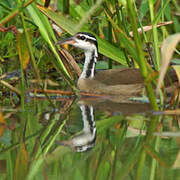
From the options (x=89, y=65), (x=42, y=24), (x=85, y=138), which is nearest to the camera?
(x=85, y=138)

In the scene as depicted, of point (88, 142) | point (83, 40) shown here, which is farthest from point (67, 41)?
point (88, 142)

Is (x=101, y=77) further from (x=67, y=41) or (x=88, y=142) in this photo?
(x=88, y=142)

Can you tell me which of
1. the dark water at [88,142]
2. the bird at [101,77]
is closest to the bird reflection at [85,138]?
the dark water at [88,142]

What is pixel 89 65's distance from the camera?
7184 millimetres

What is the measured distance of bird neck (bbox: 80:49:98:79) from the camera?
278 inches

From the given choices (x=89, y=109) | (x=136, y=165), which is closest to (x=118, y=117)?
(x=89, y=109)

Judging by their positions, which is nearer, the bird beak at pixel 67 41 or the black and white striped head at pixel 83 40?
the bird beak at pixel 67 41

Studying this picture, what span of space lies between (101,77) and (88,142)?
9.18 feet

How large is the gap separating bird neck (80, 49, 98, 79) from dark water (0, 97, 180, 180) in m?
1.27

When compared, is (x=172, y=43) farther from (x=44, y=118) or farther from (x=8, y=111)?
(x=8, y=111)

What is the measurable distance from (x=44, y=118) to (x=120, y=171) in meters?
1.83

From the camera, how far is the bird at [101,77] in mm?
6566

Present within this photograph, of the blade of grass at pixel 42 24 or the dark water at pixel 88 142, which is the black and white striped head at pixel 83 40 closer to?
the blade of grass at pixel 42 24

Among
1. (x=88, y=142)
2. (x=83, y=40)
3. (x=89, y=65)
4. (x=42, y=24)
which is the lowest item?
(x=88, y=142)
